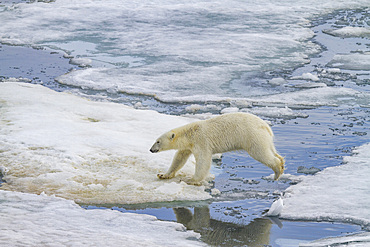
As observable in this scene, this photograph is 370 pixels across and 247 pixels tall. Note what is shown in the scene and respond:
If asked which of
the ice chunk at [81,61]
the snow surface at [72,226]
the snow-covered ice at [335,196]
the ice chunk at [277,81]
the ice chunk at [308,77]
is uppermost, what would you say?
the snow surface at [72,226]

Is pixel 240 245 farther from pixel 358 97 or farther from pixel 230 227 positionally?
pixel 358 97

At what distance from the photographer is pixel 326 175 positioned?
6.97m

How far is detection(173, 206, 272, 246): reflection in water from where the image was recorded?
5091mm

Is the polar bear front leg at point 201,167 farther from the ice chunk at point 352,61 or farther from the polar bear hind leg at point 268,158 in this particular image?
the ice chunk at point 352,61

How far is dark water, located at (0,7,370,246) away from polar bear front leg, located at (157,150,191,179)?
54cm

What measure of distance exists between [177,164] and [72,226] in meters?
2.05

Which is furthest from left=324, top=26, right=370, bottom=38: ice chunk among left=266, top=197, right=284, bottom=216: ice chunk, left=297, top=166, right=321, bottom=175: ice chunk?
left=266, top=197, right=284, bottom=216: ice chunk

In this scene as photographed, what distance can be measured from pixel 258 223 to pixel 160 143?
1.91m

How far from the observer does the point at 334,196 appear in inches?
244

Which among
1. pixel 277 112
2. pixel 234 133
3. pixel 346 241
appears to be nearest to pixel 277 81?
pixel 277 112

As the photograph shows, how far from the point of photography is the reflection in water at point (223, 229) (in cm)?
509

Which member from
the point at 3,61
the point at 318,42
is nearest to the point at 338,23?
the point at 318,42

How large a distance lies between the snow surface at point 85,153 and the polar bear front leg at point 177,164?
75 mm

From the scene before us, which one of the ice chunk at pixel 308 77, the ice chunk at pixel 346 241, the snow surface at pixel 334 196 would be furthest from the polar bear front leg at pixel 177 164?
the ice chunk at pixel 308 77
